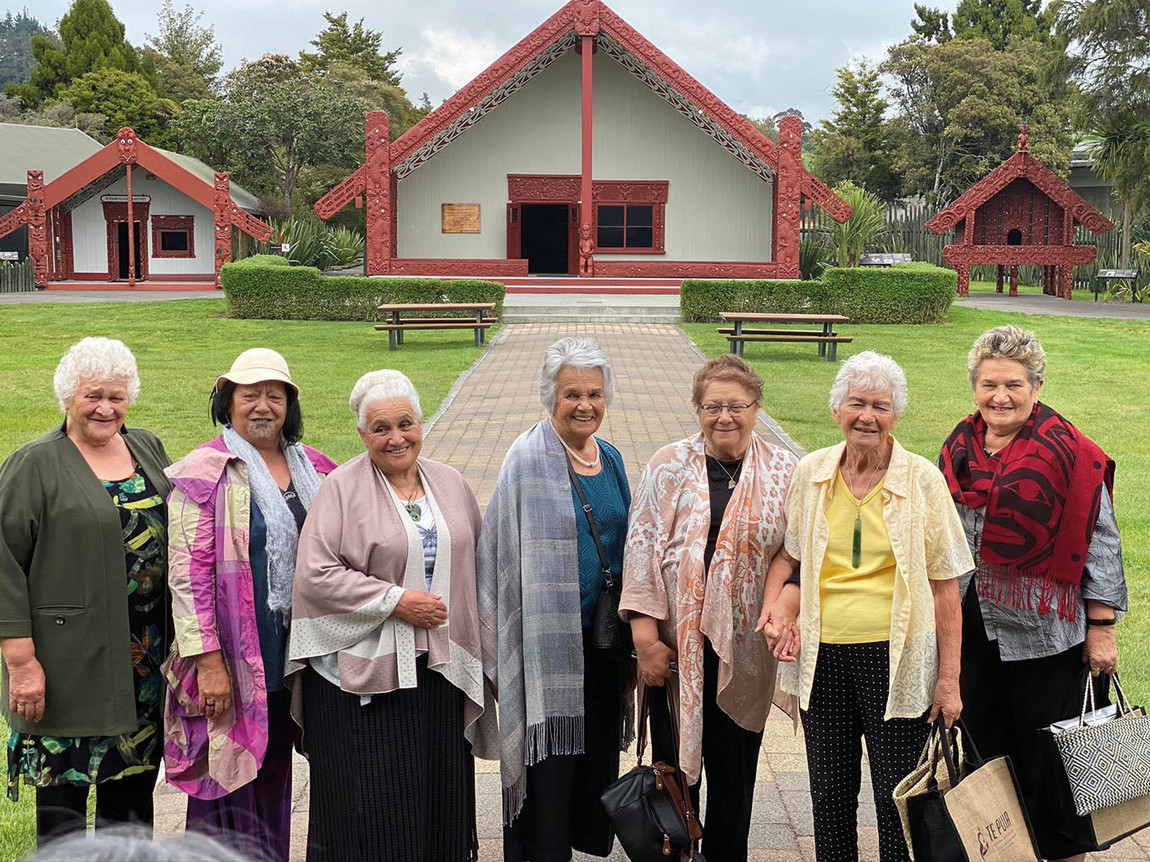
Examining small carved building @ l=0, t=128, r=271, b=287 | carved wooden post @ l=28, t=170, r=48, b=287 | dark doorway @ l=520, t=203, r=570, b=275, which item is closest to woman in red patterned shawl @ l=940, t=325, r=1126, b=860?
dark doorway @ l=520, t=203, r=570, b=275

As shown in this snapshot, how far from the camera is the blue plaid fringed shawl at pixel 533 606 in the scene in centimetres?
383

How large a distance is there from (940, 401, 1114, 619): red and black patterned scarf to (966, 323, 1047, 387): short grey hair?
0.16 m

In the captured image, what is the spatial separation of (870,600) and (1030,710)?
2.42 ft

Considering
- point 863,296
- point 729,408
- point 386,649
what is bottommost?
point 386,649

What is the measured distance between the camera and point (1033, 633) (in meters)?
3.81

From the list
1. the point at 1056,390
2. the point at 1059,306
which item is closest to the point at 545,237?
the point at 1059,306

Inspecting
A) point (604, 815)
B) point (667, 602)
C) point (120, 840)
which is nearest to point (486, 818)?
point (604, 815)

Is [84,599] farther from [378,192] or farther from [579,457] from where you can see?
[378,192]

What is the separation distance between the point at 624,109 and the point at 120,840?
3046 centimetres

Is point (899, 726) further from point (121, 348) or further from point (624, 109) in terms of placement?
point (624, 109)

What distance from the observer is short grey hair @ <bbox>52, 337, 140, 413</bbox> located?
12.0 feet

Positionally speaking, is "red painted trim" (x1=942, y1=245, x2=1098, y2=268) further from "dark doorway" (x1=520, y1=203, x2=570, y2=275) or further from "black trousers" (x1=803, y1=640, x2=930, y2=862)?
"black trousers" (x1=803, y1=640, x2=930, y2=862)

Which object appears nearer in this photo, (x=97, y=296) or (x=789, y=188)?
(x=789, y=188)

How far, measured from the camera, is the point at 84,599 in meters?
3.53
